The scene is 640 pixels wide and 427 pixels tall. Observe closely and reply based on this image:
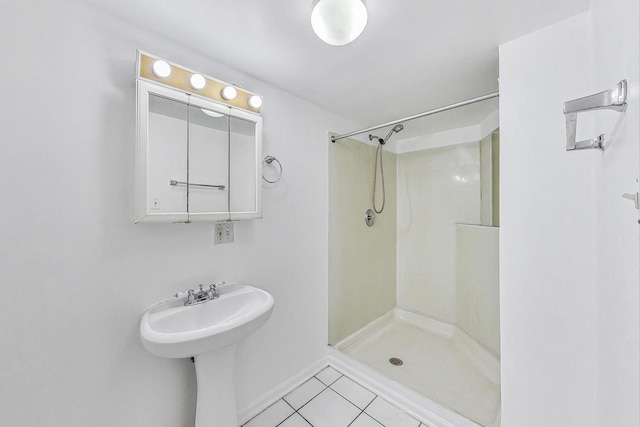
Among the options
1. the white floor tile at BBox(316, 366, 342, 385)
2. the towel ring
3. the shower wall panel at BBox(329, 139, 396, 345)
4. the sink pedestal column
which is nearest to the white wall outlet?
the towel ring

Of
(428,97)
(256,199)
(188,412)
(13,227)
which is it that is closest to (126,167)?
(13,227)

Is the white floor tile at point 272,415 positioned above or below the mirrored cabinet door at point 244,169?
below

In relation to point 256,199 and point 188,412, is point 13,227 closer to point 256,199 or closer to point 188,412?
point 256,199

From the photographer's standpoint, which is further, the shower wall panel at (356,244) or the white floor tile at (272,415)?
the shower wall panel at (356,244)

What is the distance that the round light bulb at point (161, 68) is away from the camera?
3.49 feet

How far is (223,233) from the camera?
1412 millimetres

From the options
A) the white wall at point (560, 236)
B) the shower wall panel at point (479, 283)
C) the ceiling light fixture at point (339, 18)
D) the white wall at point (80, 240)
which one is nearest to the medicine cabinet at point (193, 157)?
the white wall at point (80, 240)

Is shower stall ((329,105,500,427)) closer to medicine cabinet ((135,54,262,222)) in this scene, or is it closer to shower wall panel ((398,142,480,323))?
shower wall panel ((398,142,480,323))

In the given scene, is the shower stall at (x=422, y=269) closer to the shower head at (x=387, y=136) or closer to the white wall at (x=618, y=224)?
the shower head at (x=387, y=136)

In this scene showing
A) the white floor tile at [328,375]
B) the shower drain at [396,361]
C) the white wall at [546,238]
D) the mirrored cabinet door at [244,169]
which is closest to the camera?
the white wall at [546,238]

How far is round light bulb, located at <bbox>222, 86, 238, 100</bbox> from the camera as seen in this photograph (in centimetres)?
129

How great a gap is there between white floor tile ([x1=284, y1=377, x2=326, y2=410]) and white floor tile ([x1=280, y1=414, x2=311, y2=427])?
3.1 inches

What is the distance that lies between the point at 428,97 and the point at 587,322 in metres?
1.63

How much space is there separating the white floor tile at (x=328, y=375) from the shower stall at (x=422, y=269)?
15 centimetres
